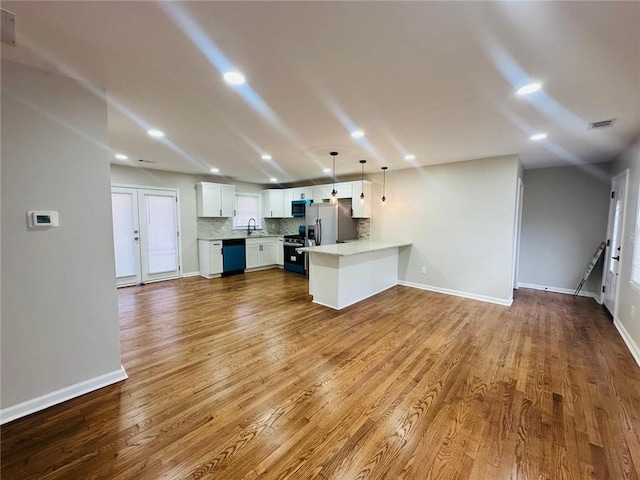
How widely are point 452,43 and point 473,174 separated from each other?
11.8 feet

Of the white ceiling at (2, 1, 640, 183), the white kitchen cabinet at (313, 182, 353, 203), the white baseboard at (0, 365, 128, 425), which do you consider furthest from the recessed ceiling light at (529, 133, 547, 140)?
the white baseboard at (0, 365, 128, 425)

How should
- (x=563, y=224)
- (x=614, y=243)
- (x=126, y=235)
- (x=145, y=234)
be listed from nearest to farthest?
1. (x=614, y=243)
2. (x=563, y=224)
3. (x=126, y=235)
4. (x=145, y=234)

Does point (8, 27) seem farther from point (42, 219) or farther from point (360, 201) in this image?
point (360, 201)

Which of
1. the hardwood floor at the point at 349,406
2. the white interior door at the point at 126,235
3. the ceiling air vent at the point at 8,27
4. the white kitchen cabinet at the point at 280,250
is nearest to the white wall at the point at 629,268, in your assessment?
the hardwood floor at the point at 349,406

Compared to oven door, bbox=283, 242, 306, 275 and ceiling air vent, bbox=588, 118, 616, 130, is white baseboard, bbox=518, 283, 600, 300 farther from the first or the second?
oven door, bbox=283, 242, 306, 275

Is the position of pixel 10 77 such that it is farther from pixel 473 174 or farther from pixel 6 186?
pixel 473 174

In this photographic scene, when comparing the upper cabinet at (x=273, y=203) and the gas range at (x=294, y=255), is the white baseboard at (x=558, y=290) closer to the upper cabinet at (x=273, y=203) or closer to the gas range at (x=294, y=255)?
the gas range at (x=294, y=255)

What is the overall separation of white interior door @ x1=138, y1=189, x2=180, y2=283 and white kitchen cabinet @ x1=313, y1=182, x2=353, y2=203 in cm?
331

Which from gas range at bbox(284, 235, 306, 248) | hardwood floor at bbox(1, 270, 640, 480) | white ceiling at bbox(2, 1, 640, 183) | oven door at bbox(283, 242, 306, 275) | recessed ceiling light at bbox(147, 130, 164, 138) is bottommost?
hardwood floor at bbox(1, 270, 640, 480)

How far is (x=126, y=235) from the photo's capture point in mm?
5449

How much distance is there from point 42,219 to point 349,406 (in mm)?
2684

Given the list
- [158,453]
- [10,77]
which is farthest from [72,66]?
[158,453]

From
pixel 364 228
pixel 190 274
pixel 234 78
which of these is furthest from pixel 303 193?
pixel 234 78

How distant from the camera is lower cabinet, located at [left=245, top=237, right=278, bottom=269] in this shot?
23.0ft
